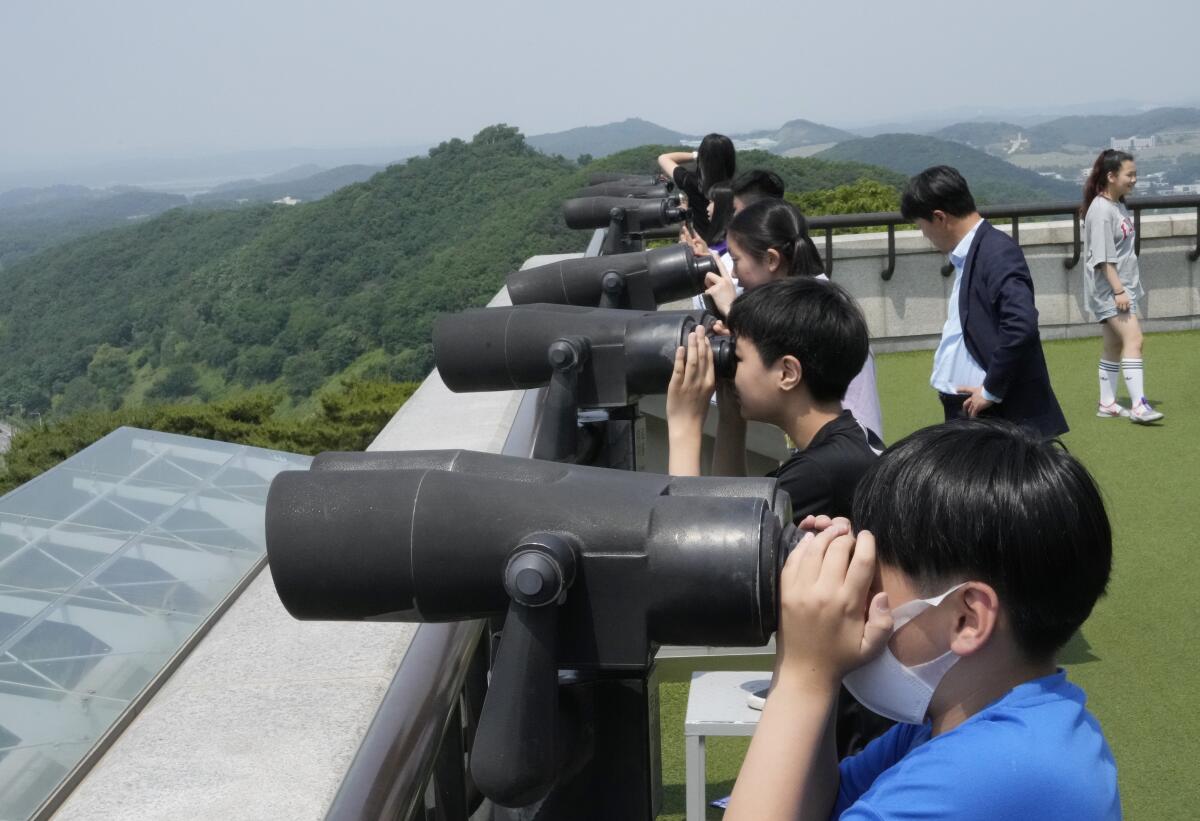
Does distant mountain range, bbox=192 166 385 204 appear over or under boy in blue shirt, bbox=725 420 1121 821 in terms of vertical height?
under

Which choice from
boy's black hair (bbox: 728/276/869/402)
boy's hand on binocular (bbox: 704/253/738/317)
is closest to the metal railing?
boy's hand on binocular (bbox: 704/253/738/317)

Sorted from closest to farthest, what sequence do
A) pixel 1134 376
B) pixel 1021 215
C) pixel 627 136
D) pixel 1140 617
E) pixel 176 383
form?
pixel 1140 617
pixel 1134 376
pixel 1021 215
pixel 176 383
pixel 627 136

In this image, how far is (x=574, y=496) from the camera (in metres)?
1.20

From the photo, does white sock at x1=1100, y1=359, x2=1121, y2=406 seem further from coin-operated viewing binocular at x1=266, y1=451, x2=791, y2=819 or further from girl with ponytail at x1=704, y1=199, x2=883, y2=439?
coin-operated viewing binocular at x1=266, y1=451, x2=791, y2=819

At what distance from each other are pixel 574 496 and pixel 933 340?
7.43 m

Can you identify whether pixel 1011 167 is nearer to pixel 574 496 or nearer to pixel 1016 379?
pixel 1016 379

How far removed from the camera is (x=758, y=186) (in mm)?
4430

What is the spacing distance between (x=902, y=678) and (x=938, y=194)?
3006 millimetres

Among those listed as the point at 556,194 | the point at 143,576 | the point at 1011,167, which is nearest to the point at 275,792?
the point at 143,576

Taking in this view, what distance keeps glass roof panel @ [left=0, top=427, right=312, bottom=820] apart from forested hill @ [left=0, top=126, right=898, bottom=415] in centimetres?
1084

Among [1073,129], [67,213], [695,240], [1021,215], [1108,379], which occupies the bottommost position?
[67,213]

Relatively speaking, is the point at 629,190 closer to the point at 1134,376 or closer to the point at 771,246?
the point at 771,246

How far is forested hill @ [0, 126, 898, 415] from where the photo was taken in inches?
719

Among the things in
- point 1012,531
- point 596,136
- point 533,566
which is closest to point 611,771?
point 533,566
